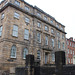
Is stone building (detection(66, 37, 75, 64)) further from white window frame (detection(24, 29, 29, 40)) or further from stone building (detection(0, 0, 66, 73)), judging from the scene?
white window frame (detection(24, 29, 29, 40))

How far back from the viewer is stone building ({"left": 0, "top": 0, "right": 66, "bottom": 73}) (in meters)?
15.8

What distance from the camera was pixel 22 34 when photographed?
729 inches

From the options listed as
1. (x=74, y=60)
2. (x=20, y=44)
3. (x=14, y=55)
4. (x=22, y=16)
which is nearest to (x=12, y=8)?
(x=22, y=16)

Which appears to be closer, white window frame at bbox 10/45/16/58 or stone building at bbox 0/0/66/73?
stone building at bbox 0/0/66/73

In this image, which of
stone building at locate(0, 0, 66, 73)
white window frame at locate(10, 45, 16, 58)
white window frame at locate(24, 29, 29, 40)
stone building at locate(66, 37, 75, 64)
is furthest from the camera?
stone building at locate(66, 37, 75, 64)

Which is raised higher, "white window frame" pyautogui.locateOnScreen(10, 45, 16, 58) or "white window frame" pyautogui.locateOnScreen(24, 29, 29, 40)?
"white window frame" pyautogui.locateOnScreen(24, 29, 29, 40)

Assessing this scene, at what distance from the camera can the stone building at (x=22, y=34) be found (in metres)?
15.8

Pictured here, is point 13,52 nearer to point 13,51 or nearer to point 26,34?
point 13,51

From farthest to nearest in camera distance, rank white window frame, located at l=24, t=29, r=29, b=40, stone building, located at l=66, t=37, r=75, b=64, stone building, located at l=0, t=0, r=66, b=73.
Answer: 1. stone building, located at l=66, t=37, r=75, b=64
2. white window frame, located at l=24, t=29, r=29, b=40
3. stone building, located at l=0, t=0, r=66, b=73

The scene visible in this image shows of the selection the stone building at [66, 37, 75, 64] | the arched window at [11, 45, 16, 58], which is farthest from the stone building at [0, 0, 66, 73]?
the stone building at [66, 37, 75, 64]

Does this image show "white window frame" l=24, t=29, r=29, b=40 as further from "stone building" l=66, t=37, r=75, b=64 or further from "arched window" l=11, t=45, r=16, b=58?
"stone building" l=66, t=37, r=75, b=64

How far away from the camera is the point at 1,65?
581 inches

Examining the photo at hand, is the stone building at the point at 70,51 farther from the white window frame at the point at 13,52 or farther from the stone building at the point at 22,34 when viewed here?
the white window frame at the point at 13,52

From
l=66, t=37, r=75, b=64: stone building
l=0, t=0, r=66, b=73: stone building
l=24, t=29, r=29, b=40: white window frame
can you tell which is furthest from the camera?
l=66, t=37, r=75, b=64: stone building
